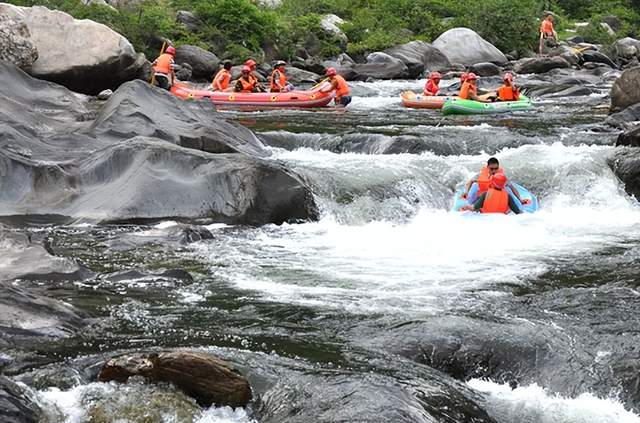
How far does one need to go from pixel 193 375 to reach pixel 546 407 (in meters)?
2.17

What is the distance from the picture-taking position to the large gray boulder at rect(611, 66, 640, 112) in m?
19.3

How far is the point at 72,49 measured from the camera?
21.0 metres

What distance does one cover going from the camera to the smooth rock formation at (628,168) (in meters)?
13.4

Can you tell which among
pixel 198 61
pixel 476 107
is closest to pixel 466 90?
pixel 476 107

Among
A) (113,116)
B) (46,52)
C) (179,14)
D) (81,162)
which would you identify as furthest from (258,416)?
(179,14)

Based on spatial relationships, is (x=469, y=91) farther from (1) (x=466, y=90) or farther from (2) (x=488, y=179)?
(2) (x=488, y=179)

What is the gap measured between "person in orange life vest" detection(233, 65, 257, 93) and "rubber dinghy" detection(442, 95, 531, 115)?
14.9ft

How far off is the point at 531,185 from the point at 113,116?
6119 millimetres

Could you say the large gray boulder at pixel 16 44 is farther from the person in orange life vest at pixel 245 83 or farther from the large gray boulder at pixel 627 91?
the large gray boulder at pixel 627 91

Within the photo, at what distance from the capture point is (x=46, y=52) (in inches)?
811

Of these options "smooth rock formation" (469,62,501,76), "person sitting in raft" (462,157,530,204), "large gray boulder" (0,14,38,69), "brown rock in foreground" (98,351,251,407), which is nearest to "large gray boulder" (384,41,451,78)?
"smooth rock formation" (469,62,501,76)

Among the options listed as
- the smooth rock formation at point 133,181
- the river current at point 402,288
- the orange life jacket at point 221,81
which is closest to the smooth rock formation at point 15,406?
the river current at point 402,288

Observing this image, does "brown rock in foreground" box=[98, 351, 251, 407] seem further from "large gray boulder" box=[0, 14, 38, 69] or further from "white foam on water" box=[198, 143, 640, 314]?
"large gray boulder" box=[0, 14, 38, 69]

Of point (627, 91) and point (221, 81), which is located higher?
point (627, 91)
